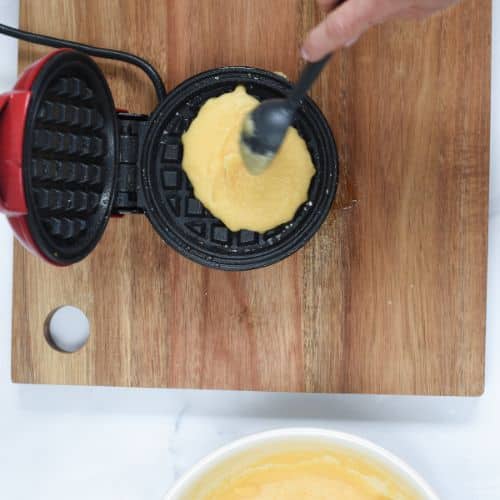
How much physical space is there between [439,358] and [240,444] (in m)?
0.41

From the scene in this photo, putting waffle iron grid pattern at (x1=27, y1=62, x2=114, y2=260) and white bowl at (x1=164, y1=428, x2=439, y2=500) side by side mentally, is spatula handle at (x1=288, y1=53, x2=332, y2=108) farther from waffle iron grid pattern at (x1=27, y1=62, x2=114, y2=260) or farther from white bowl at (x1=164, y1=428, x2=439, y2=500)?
white bowl at (x1=164, y1=428, x2=439, y2=500)

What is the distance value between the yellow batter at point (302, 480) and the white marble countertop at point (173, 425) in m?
0.09

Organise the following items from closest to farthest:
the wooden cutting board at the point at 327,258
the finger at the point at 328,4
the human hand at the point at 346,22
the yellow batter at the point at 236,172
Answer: the human hand at the point at 346,22
the finger at the point at 328,4
the yellow batter at the point at 236,172
the wooden cutting board at the point at 327,258

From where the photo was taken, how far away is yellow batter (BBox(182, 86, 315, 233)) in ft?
3.62

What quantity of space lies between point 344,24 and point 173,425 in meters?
0.87

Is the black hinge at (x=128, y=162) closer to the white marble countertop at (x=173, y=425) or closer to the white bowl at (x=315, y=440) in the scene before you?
the white marble countertop at (x=173, y=425)

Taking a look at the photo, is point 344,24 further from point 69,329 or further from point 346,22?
point 69,329

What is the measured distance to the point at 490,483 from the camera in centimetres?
132

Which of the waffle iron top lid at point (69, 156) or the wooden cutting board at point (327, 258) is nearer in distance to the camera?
the waffle iron top lid at point (69, 156)

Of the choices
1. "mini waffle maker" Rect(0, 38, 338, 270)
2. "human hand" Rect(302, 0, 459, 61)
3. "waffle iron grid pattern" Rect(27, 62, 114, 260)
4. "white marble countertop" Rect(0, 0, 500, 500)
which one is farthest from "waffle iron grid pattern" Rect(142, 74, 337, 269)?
"white marble countertop" Rect(0, 0, 500, 500)

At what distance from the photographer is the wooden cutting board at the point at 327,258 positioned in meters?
1.20

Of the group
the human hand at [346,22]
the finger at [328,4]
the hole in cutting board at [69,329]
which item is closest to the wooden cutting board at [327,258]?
the hole in cutting board at [69,329]

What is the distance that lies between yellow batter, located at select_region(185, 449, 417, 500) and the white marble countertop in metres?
0.09

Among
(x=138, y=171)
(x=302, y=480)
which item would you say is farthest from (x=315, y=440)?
(x=138, y=171)
